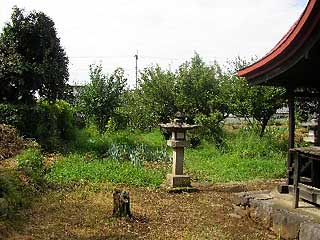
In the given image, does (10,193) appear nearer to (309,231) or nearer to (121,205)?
(121,205)

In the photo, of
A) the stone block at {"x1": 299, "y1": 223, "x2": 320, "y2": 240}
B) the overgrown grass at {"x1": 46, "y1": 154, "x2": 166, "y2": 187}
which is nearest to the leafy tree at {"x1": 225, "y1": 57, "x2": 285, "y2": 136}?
the overgrown grass at {"x1": 46, "y1": 154, "x2": 166, "y2": 187}

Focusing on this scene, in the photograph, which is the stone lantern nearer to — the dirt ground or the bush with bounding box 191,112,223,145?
the dirt ground

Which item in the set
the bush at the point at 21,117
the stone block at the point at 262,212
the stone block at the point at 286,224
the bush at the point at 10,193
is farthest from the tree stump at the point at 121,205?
the bush at the point at 21,117

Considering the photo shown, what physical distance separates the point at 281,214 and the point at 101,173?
5.88m

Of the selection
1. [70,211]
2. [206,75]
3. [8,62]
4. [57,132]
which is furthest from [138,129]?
[70,211]

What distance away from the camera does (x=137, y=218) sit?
772 cm

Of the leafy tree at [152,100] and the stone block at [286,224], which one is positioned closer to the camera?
the stone block at [286,224]

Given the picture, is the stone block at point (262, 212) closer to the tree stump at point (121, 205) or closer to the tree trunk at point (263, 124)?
the tree stump at point (121, 205)

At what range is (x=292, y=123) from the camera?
7973 millimetres

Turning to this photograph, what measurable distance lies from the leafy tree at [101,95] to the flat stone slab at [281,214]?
42.8 ft

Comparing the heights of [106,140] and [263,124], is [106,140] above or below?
below

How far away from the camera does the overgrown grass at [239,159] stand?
1273cm

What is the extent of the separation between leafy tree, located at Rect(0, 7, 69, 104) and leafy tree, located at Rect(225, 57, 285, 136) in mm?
7369

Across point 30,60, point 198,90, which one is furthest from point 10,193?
point 198,90
